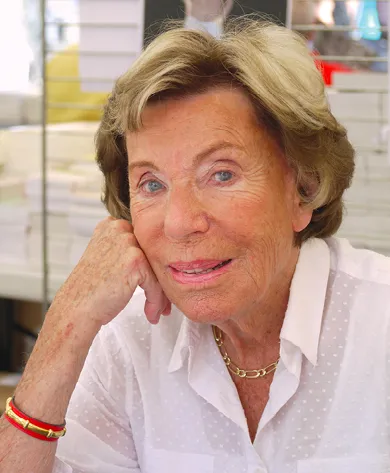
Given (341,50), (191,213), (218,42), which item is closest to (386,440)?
(191,213)

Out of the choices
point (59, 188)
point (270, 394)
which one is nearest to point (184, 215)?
point (270, 394)

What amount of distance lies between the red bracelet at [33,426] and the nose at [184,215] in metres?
0.37

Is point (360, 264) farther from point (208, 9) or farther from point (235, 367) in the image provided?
point (208, 9)

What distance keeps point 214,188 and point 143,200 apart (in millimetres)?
134

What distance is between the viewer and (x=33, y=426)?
121 cm

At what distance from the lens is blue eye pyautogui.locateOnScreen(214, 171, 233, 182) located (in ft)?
3.78

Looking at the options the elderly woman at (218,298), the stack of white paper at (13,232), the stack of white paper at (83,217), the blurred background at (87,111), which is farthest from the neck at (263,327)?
the stack of white paper at (13,232)

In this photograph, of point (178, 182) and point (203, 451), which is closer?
point (178, 182)

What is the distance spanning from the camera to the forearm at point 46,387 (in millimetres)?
1198

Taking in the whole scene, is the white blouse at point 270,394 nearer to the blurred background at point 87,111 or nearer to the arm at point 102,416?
the arm at point 102,416

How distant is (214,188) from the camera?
115cm

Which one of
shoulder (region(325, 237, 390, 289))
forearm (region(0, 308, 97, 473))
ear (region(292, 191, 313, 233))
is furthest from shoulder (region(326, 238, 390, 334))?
forearm (region(0, 308, 97, 473))

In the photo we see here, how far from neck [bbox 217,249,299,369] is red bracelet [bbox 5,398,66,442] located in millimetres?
327

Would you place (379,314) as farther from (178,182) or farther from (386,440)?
(178,182)
